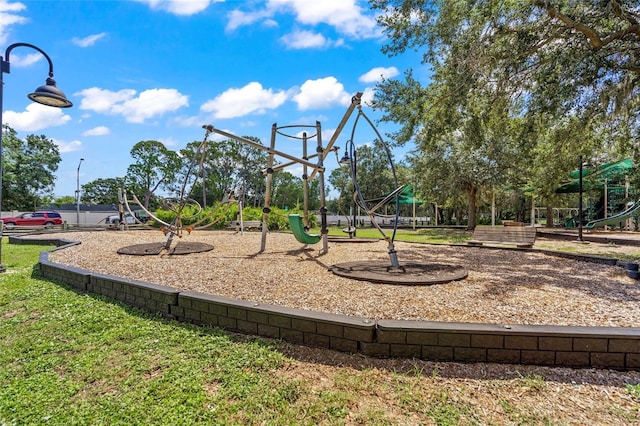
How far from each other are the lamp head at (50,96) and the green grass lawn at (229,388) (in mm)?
4583

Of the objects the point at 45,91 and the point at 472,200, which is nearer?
the point at 45,91

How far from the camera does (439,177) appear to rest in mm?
16312

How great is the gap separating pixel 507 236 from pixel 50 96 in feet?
34.6

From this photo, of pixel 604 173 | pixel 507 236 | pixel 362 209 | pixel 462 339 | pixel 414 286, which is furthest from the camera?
pixel 604 173

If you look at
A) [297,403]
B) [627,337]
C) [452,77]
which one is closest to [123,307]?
[297,403]

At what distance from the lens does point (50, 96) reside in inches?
231

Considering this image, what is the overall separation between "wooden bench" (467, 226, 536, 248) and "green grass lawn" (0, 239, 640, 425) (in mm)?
7073

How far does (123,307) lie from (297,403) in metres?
2.76

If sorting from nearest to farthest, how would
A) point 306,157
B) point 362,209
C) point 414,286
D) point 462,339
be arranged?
1. point 462,339
2. point 414,286
3. point 362,209
4. point 306,157

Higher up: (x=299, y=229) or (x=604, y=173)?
(x=604, y=173)

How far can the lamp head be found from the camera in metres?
5.77

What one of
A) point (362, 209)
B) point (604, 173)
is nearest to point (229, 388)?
point (362, 209)

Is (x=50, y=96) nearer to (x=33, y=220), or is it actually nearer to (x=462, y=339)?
(x=462, y=339)

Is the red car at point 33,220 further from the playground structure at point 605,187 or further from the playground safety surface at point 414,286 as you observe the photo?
the playground structure at point 605,187
